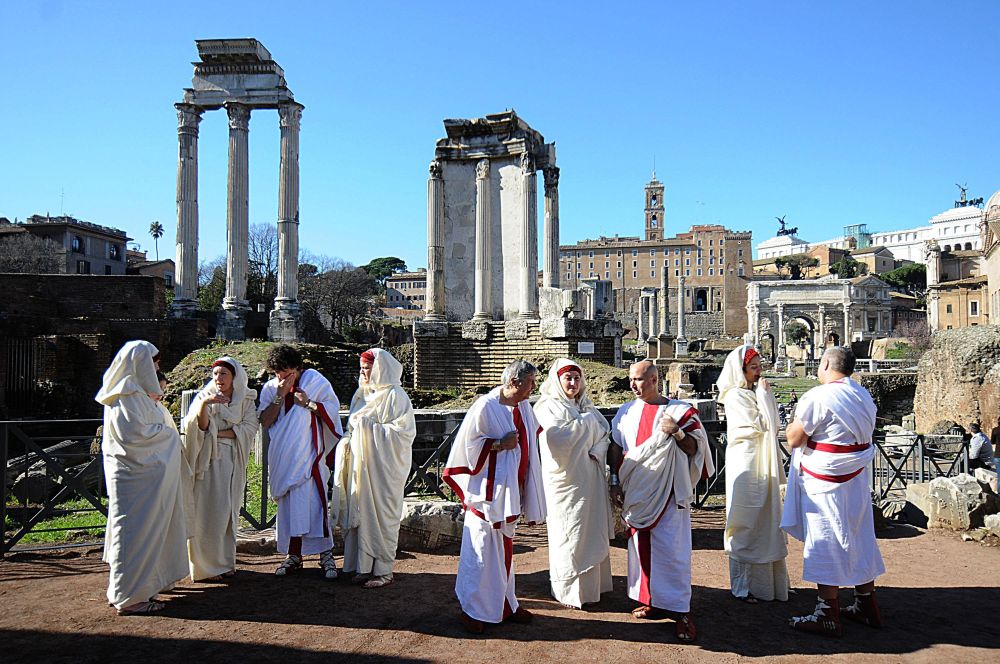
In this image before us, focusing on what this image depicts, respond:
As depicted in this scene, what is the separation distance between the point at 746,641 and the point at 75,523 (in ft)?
22.1

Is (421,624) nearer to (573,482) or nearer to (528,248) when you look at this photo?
(573,482)

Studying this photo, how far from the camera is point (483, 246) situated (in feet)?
59.1

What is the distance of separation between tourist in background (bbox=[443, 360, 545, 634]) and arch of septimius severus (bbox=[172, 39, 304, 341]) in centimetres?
1952

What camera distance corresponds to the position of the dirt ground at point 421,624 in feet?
13.5

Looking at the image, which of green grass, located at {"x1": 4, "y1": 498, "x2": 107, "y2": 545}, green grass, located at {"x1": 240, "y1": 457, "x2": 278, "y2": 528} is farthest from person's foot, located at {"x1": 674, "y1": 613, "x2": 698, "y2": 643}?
green grass, located at {"x1": 4, "y1": 498, "x2": 107, "y2": 545}

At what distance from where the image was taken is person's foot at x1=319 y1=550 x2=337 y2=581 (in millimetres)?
5516

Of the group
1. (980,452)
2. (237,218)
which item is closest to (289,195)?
(237,218)

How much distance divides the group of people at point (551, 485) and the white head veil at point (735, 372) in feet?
0.05

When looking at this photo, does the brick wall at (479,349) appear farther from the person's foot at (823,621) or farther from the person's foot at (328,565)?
the person's foot at (823,621)

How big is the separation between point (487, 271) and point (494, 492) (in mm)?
13673

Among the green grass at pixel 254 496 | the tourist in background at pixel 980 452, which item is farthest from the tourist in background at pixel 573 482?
the tourist in background at pixel 980 452

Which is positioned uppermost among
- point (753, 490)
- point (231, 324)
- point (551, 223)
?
point (551, 223)

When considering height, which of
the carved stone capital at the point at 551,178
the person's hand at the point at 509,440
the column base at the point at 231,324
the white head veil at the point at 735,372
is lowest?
the person's hand at the point at 509,440

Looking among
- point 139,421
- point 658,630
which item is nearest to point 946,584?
point 658,630
